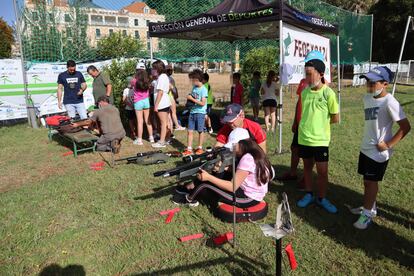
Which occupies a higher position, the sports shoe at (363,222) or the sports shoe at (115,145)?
the sports shoe at (115,145)

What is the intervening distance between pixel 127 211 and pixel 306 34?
479 centimetres

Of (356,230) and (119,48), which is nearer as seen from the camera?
(356,230)

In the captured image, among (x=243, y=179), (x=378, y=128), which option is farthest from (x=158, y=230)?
(x=378, y=128)

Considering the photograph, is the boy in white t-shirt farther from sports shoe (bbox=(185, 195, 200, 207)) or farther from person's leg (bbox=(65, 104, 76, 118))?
person's leg (bbox=(65, 104, 76, 118))

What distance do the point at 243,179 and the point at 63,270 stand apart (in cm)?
182

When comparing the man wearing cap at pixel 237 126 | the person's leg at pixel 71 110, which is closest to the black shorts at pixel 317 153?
the man wearing cap at pixel 237 126

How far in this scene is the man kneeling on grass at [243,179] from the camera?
3.07 m

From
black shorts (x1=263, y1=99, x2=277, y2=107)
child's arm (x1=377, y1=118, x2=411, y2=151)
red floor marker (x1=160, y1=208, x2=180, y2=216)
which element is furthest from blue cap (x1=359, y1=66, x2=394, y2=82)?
black shorts (x1=263, y1=99, x2=277, y2=107)

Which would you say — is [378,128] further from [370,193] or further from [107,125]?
[107,125]

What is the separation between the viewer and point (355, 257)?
2.82 meters

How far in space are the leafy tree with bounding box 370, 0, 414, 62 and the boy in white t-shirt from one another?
32.6m

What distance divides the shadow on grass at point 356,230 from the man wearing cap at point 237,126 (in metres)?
0.93

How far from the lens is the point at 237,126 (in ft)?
11.5

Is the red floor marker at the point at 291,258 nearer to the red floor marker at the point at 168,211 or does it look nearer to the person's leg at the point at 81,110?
the red floor marker at the point at 168,211
